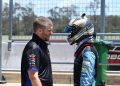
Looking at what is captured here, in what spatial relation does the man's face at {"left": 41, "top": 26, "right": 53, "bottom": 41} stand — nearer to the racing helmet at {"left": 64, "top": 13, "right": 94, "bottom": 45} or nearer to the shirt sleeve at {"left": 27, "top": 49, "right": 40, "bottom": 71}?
the shirt sleeve at {"left": 27, "top": 49, "right": 40, "bottom": 71}

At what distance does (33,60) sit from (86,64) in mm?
720

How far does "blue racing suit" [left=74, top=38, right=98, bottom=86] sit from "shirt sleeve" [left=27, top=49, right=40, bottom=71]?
1.77 ft

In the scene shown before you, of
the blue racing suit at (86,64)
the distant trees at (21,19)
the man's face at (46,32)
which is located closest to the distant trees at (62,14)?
the distant trees at (21,19)

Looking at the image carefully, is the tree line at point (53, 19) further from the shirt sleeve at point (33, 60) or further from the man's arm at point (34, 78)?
the man's arm at point (34, 78)

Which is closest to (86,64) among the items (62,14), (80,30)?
(80,30)

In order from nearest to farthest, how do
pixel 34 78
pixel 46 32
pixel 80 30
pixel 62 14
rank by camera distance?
pixel 80 30, pixel 34 78, pixel 46 32, pixel 62 14

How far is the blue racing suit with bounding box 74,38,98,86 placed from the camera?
3600 millimetres

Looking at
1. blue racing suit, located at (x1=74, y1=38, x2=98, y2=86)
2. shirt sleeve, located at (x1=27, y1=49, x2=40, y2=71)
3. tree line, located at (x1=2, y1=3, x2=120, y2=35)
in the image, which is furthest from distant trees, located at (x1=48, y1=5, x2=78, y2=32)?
blue racing suit, located at (x1=74, y1=38, x2=98, y2=86)

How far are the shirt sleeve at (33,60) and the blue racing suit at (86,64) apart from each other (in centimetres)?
54

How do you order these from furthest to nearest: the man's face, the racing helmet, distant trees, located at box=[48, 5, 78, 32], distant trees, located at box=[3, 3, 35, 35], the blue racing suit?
distant trees, located at box=[3, 3, 35, 35]
distant trees, located at box=[48, 5, 78, 32]
the man's face
the racing helmet
the blue racing suit

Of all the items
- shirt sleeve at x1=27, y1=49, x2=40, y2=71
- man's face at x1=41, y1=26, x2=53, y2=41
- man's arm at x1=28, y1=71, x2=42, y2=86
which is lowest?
man's arm at x1=28, y1=71, x2=42, y2=86

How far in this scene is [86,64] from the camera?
361cm

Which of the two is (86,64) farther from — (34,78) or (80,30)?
(34,78)

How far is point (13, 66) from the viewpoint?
10.2 m
